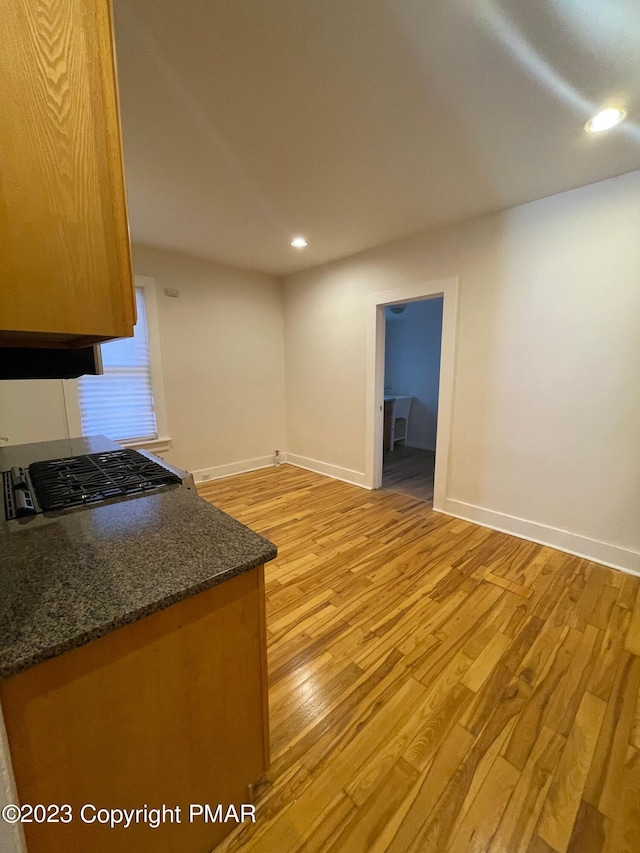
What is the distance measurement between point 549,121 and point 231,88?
147cm

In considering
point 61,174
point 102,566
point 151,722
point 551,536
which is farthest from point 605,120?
point 151,722

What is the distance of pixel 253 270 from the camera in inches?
162

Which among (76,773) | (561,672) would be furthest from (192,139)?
(561,672)

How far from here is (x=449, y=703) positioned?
1395 millimetres

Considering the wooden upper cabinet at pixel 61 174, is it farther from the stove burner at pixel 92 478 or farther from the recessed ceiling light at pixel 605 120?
the recessed ceiling light at pixel 605 120

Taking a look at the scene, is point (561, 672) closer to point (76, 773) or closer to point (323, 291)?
point (76, 773)

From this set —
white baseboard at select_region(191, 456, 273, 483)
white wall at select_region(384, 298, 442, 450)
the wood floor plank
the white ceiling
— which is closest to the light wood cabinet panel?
the wood floor plank

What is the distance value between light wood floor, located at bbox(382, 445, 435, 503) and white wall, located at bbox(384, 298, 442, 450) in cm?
44

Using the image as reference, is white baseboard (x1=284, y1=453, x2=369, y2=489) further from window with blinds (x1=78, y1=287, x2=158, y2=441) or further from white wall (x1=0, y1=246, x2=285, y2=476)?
window with blinds (x1=78, y1=287, x2=158, y2=441)

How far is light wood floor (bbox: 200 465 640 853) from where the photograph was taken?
104cm

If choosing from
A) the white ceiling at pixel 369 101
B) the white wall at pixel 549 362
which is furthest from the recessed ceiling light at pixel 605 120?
the white wall at pixel 549 362

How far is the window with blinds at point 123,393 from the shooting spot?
Answer: 320cm

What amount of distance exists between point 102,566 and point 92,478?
785 mm

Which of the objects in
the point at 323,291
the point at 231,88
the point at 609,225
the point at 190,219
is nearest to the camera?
the point at 231,88
